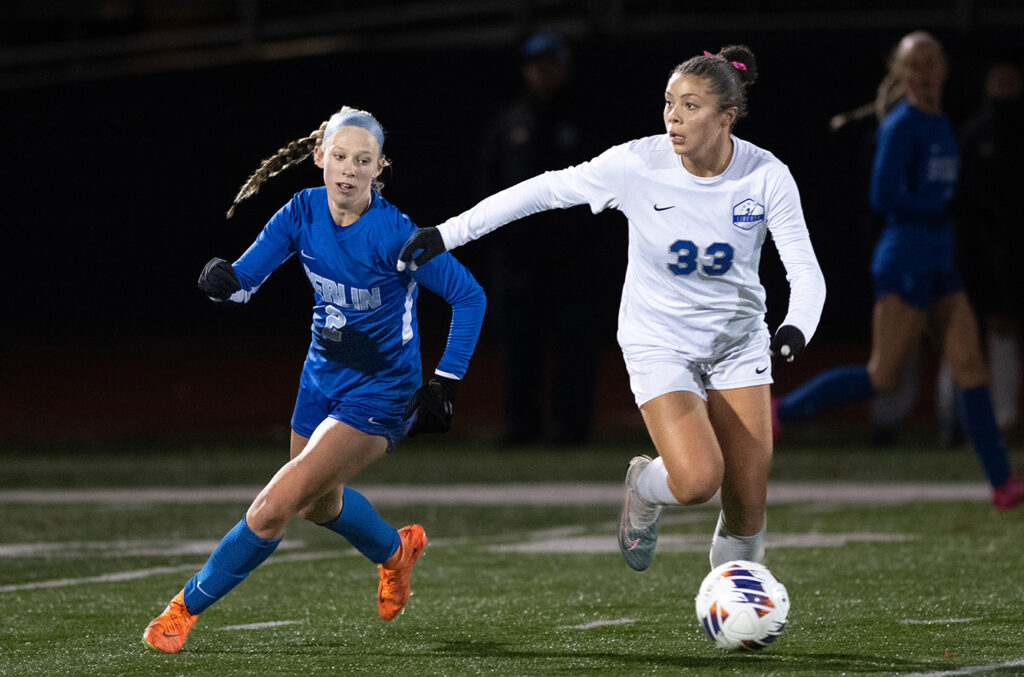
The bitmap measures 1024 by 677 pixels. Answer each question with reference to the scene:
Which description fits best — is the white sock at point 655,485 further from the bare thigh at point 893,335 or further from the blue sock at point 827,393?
the blue sock at point 827,393

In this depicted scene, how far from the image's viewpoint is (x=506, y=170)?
43.0 feet

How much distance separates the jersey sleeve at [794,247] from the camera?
A: 19.0 feet

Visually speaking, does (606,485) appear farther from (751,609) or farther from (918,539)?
(751,609)

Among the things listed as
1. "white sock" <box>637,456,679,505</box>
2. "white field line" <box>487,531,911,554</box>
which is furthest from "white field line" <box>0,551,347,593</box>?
"white sock" <box>637,456,679,505</box>

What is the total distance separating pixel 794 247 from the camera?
5.89 meters

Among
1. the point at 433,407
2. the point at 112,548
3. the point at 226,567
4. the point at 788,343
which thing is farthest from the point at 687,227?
the point at 112,548

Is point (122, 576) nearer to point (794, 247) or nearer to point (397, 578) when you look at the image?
point (397, 578)

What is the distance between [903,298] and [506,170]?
182 inches

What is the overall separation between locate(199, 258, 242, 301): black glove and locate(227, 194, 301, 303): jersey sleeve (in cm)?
9

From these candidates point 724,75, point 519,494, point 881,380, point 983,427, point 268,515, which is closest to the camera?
point 268,515

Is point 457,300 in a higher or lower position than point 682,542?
higher

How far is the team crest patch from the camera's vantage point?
591cm

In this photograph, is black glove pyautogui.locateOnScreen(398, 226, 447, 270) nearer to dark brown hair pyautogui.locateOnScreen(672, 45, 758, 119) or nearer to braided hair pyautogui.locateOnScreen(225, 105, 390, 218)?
braided hair pyautogui.locateOnScreen(225, 105, 390, 218)

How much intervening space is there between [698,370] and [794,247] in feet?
1.75
